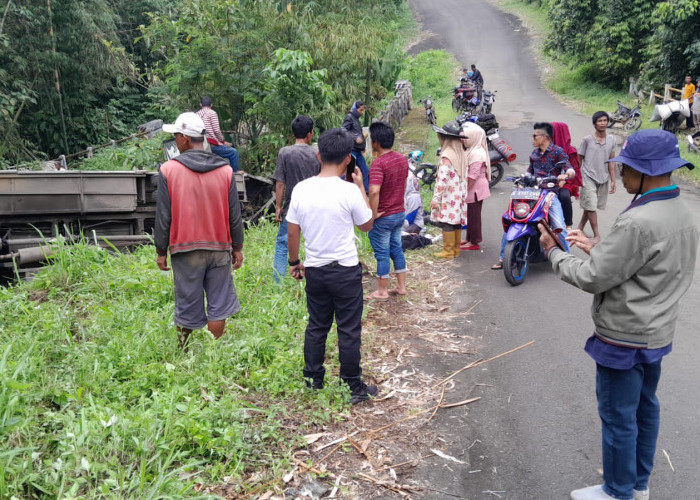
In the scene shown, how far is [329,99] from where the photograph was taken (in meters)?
11.9

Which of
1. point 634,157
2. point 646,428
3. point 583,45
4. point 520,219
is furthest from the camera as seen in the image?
point 583,45

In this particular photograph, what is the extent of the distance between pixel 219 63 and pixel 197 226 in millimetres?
8943

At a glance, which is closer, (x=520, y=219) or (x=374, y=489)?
(x=374, y=489)

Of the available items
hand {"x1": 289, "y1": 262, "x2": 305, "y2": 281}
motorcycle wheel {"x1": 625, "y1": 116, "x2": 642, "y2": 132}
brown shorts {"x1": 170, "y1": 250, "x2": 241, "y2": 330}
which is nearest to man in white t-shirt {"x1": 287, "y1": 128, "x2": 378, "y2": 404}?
hand {"x1": 289, "y1": 262, "x2": 305, "y2": 281}

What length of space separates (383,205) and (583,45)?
23.4 metres

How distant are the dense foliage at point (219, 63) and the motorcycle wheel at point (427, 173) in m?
2.13

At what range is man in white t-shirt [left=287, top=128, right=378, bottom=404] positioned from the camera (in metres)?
4.36

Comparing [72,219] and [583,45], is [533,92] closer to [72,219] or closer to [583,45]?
[583,45]

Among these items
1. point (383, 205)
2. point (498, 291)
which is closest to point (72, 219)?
point (383, 205)

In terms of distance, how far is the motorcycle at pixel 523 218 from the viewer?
7.45 meters

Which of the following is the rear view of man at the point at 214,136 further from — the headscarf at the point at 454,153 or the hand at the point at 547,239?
the hand at the point at 547,239

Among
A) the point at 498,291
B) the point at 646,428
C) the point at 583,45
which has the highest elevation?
the point at 583,45

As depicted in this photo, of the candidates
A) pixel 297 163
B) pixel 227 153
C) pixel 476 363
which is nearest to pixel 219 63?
pixel 227 153

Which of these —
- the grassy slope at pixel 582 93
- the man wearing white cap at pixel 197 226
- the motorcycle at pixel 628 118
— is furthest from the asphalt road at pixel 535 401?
the motorcycle at pixel 628 118
